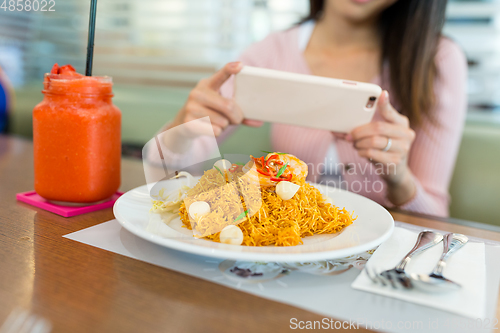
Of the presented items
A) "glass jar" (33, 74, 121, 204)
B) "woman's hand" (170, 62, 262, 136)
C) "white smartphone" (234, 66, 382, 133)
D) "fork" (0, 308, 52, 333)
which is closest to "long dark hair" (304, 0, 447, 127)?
"white smartphone" (234, 66, 382, 133)

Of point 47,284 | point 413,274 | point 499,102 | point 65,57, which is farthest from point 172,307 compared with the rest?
point 65,57

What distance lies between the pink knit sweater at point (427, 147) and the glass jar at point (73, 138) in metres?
0.70

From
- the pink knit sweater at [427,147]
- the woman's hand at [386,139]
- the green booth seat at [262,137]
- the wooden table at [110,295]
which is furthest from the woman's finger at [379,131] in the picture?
the wooden table at [110,295]

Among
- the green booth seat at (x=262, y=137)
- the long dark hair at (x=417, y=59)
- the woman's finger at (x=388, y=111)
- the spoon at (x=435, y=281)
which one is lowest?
the green booth seat at (x=262, y=137)

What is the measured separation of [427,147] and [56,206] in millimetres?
Result: 1181

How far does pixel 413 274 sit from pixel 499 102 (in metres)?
1.68

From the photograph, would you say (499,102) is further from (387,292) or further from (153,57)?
(153,57)


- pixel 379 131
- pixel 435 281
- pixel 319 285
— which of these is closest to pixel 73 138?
pixel 319 285

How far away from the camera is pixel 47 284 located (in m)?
0.43

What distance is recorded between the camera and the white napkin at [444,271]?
42 centimetres

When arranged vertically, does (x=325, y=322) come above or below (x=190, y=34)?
below

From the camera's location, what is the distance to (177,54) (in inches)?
98.5

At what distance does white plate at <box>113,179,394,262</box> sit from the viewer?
432 mm

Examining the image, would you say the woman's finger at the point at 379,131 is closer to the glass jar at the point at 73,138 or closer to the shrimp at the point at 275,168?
the shrimp at the point at 275,168
